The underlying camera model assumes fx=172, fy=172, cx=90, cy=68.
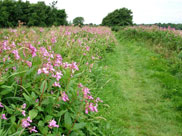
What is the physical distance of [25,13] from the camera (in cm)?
4641

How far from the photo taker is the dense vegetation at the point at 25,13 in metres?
41.0

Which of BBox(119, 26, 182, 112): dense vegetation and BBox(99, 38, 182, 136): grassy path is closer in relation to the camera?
BBox(99, 38, 182, 136): grassy path

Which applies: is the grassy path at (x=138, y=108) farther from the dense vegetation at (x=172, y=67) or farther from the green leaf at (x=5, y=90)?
the green leaf at (x=5, y=90)

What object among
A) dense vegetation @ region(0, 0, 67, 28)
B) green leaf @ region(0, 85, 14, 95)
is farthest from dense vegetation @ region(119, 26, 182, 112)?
dense vegetation @ region(0, 0, 67, 28)

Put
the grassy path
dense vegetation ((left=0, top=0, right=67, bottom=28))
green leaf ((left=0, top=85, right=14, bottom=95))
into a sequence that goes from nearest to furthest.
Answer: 1. green leaf ((left=0, top=85, right=14, bottom=95))
2. the grassy path
3. dense vegetation ((left=0, top=0, right=67, bottom=28))

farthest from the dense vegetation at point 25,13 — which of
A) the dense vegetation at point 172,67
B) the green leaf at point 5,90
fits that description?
the green leaf at point 5,90

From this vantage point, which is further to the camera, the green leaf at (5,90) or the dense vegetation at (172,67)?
the dense vegetation at (172,67)

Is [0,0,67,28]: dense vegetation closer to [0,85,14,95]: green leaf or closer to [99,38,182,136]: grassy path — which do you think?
[99,38,182,136]: grassy path

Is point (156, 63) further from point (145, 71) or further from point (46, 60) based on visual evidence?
point (46, 60)

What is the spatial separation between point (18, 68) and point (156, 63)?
6636mm

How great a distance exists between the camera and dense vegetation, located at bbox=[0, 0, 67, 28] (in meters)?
41.0

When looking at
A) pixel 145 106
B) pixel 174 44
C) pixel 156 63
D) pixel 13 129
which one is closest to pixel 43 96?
pixel 13 129

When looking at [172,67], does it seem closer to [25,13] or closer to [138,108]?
[138,108]

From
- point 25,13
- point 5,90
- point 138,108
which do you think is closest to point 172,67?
point 138,108
